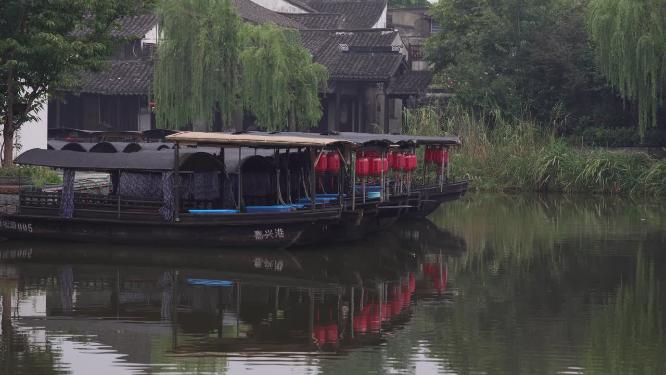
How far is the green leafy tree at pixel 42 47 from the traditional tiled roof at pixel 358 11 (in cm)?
3053

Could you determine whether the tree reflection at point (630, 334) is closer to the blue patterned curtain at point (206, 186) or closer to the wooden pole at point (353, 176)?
the wooden pole at point (353, 176)

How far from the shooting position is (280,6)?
53.5 meters

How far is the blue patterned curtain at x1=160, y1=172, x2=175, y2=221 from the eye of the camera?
20188 mm

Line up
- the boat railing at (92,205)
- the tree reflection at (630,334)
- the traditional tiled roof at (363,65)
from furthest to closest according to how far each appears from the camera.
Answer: the traditional tiled roof at (363,65), the boat railing at (92,205), the tree reflection at (630,334)

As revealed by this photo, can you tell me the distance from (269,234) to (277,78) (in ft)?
44.0

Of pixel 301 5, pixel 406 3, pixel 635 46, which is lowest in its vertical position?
pixel 635 46

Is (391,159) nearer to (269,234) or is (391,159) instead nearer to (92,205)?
(269,234)

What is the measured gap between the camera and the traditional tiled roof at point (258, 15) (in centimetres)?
4294

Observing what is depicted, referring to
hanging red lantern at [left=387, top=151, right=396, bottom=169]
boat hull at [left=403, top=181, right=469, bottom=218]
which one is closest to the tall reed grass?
boat hull at [left=403, top=181, right=469, bottom=218]

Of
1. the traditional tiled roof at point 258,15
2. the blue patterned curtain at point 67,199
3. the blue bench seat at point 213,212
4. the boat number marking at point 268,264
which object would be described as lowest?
the boat number marking at point 268,264

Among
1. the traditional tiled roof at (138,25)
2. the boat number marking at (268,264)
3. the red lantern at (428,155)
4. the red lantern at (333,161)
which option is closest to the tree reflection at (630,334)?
the boat number marking at (268,264)

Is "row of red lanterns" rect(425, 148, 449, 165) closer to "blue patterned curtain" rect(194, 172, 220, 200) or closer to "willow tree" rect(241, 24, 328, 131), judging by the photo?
"willow tree" rect(241, 24, 328, 131)

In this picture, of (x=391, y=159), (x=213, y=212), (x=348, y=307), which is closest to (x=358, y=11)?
(x=391, y=159)

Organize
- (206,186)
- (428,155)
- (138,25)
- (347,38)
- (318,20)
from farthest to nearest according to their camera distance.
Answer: (318,20), (347,38), (138,25), (428,155), (206,186)
